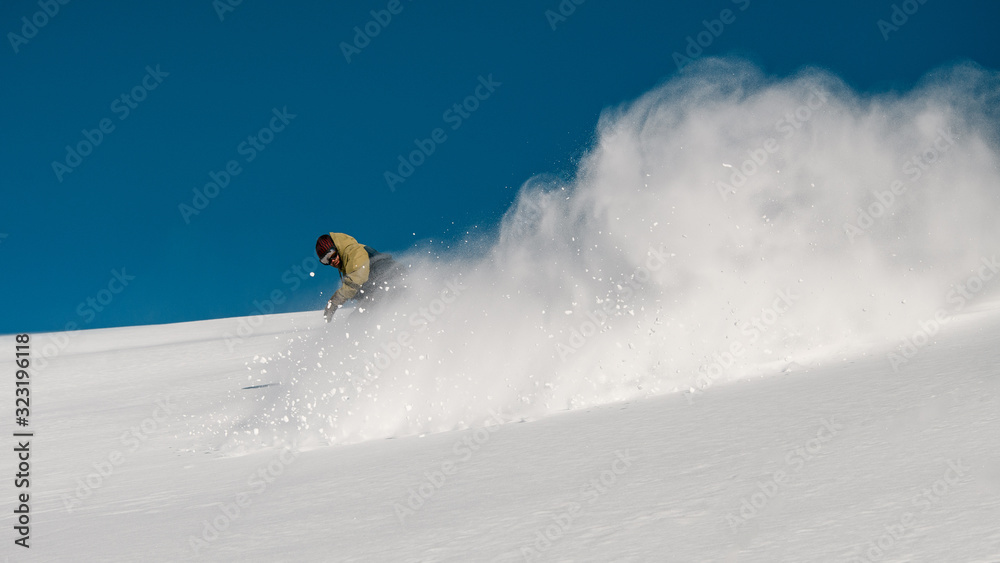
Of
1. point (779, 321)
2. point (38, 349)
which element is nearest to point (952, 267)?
point (779, 321)

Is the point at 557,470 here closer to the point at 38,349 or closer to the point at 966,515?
the point at 966,515

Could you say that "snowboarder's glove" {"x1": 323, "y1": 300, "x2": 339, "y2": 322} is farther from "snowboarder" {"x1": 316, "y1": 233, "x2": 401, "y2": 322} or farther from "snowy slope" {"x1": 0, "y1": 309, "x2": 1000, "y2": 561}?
"snowy slope" {"x1": 0, "y1": 309, "x2": 1000, "y2": 561}

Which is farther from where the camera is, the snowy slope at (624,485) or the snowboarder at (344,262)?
the snowboarder at (344,262)

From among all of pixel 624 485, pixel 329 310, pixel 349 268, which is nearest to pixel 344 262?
pixel 349 268

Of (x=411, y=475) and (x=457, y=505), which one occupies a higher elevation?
(x=411, y=475)

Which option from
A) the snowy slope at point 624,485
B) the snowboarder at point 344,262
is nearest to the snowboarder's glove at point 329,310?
the snowboarder at point 344,262

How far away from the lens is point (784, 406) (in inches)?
171

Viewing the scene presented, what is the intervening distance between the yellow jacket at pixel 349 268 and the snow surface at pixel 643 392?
425mm

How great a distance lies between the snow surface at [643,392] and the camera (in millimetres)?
2719

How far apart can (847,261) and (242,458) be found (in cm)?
638

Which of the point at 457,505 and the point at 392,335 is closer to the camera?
the point at 457,505

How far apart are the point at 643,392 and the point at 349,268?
11.5ft

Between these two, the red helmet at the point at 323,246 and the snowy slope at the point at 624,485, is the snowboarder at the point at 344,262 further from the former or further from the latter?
the snowy slope at the point at 624,485

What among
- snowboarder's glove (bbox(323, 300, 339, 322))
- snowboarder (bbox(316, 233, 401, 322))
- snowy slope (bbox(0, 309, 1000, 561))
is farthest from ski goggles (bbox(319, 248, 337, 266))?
snowy slope (bbox(0, 309, 1000, 561))
